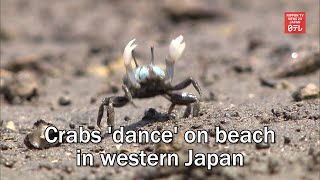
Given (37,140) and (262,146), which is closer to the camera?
(262,146)

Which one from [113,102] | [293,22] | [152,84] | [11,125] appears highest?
[293,22]

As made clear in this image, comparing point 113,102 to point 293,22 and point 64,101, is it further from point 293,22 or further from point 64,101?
point 293,22

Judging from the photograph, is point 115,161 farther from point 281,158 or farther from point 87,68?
point 87,68

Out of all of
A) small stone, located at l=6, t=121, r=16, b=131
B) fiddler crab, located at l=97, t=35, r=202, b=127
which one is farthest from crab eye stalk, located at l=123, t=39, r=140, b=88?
small stone, located at l=6, t=121, r=16, b=131

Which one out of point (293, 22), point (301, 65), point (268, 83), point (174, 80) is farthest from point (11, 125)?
point (301, 65)

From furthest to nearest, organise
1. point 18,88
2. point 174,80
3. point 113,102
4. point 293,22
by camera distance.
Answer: point 174,80, point 18,88, point 293,22, point 113,102

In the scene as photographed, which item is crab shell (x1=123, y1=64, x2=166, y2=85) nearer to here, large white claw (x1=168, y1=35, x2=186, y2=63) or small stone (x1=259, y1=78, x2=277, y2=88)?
large white claw (x1=168, y1=35, x2=186, y2=63)

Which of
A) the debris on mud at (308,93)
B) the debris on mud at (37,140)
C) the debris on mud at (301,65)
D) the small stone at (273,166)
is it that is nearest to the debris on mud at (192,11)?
the debris on mud at (301,65)

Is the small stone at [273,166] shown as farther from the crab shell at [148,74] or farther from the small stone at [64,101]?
the small stone at [64,101]

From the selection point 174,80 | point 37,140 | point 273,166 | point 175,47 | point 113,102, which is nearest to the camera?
point 273,166
